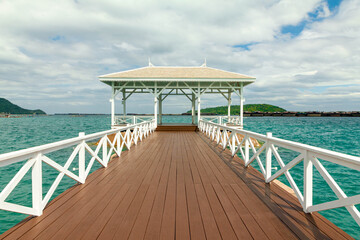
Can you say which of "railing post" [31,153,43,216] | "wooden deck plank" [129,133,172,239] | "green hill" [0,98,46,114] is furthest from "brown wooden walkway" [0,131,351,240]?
"green hill" [0,98,46,114]

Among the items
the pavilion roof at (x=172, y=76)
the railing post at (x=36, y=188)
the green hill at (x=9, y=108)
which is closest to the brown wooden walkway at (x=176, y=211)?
the railing post at (x=36, y=188)

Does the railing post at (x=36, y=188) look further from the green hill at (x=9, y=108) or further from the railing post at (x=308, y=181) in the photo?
the green hill at (x=9, y=108)

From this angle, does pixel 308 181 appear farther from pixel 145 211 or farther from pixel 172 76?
pixel 172 76

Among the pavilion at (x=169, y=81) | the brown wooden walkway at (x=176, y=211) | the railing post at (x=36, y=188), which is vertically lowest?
the brown wooden walkway at (x=176, y=211)

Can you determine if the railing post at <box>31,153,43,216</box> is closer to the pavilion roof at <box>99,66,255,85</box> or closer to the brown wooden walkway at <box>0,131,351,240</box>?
the brown wooden walkway at <box>0,131,351,240</box>

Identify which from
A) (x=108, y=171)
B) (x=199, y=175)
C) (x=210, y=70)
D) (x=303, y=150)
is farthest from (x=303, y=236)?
(x=210, y=70)

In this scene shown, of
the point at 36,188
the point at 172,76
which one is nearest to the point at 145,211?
the point at 36,188

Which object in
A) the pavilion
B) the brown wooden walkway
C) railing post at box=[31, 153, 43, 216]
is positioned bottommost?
the brown wooden walkway

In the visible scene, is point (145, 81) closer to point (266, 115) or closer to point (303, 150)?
point (303, 150)

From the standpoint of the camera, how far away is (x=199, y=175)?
4.57m

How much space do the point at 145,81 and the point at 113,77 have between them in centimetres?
220

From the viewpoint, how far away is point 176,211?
2.84 m

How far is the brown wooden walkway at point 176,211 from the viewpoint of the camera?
2.32 m

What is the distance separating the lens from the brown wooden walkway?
232cm
